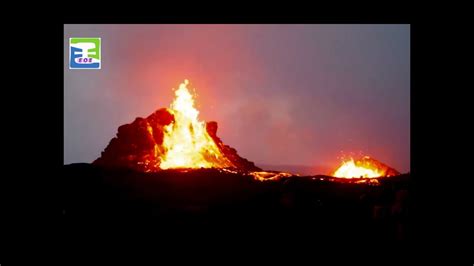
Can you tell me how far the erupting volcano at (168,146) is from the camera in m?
37.1

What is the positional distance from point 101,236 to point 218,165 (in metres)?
26.8

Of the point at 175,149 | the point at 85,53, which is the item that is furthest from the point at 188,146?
the point at 85,53

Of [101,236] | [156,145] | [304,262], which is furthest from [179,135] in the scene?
[304,262]

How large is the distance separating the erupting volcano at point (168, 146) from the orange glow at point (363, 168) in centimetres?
904

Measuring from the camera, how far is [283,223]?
21.1 metres

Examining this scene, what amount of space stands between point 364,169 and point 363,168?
0.60 feet

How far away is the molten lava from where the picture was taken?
1669 inches

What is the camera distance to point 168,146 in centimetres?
3994

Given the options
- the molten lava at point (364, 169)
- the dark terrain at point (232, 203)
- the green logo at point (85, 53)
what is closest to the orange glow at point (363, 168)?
the molten lava at point (364, 169)

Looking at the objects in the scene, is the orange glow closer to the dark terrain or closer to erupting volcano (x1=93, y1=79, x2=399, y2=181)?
erupting volcano (x1=93, y1=79, x2=399, y2=181)
